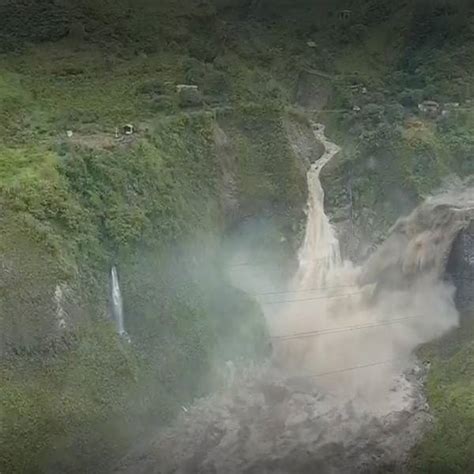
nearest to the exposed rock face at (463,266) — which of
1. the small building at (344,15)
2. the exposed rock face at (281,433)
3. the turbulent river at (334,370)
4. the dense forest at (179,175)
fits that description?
the turbulent river at (334,370)

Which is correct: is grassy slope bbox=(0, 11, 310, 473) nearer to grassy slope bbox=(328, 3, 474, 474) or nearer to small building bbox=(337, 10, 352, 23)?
grassy slope bbox=(328, 3, 474, 474)

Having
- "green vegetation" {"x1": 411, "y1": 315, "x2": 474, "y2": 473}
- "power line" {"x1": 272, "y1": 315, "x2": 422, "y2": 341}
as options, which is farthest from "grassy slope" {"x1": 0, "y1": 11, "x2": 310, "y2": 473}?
"green vegetation" {"x1": 411, "y1": 315, "x2": 474, "y2": 473}

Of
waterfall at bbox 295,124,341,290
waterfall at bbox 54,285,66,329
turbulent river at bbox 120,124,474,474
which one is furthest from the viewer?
waterfall at bbox 295,124,341,290

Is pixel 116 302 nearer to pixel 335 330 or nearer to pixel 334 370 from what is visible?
pixel 334 370

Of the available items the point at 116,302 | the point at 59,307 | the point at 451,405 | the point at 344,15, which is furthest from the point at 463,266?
the point at 344,15

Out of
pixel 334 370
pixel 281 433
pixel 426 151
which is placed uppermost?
pixel 426 151
